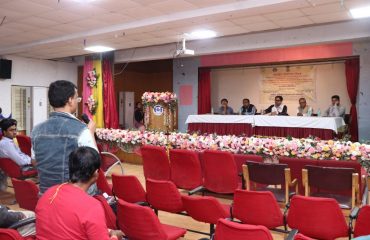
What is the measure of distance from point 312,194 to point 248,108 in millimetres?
6369

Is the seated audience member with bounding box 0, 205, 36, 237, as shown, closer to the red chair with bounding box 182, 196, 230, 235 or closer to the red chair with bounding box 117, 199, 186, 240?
the red chair with bounding box 117, 199, 186, 240

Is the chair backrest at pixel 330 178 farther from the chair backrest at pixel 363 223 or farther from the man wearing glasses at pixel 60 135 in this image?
the man wearing glasses at pixel 60 135

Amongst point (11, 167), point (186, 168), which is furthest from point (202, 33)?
point (11, 167)

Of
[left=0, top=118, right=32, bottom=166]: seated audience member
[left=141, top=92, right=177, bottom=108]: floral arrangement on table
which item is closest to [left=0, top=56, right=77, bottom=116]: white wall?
[left=141, top=92, right=177, bottom=108]: floral arrangement on table

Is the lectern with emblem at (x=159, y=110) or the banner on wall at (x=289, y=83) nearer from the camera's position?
the lectern with emblem at (x=159, y=110)

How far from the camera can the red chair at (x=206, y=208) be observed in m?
2.88

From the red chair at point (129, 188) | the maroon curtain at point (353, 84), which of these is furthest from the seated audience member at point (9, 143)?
the maroon curtain at point (353, 84)

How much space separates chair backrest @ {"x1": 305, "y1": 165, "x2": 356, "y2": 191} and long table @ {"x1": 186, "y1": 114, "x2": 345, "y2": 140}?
4622 mm

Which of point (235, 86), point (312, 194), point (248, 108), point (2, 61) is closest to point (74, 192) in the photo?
point (312, 194)

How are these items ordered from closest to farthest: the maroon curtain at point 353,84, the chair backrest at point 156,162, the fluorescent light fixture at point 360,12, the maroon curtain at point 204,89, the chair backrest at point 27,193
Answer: the chair backrest at point 27,193
the chair backrest at point 156,162
the fluorescent light fixture at point 360,12
the maroon curtain at point 353,84
the maroon curtain at point 204,89

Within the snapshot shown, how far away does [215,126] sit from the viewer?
32.7 ft

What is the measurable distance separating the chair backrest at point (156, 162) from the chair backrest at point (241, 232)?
277 centimetres

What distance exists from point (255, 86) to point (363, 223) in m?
9.87

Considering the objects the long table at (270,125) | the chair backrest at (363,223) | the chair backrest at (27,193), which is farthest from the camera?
the long table at (270,125)
